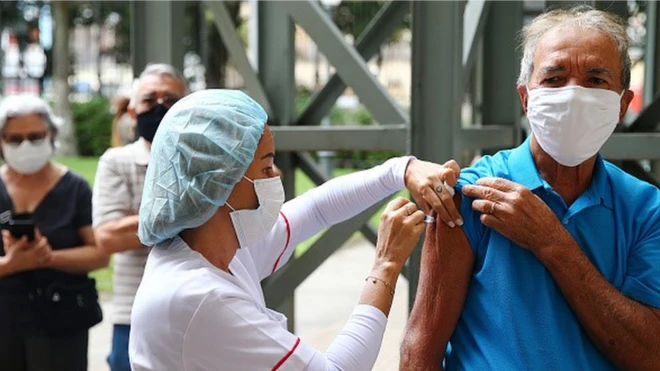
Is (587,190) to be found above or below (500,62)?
below

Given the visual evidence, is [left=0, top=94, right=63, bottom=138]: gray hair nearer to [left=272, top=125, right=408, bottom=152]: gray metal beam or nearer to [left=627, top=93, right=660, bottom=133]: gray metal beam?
[left=272, top=125, right=408, bottom=152]: gray metal beam

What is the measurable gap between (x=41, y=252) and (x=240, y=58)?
1.55 m

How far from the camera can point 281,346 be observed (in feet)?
5.89

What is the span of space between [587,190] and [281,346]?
82 centimetres

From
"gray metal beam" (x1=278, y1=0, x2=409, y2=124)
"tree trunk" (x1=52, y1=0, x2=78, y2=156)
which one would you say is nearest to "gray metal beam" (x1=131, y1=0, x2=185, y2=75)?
"gray metal beam" (x1=278, y1=0, x2=409, y2=124)

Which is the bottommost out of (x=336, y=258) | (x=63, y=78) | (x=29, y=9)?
(x=336, y=258)

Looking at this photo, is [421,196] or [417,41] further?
[417,41]

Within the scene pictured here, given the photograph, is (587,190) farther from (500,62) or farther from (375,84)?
(500,62)

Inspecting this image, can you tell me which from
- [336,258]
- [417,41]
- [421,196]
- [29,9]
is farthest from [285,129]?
[29,9]

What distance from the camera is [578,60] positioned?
193 centimetres

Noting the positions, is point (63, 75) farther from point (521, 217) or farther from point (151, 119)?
point (521, 217)

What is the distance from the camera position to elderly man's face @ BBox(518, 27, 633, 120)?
1.93 meters

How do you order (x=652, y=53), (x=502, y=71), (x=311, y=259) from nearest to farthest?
(x=311, y=259) < (x=502, y=71) < (x=652, y=53)

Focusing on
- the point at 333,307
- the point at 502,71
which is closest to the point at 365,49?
the point at 502,71
